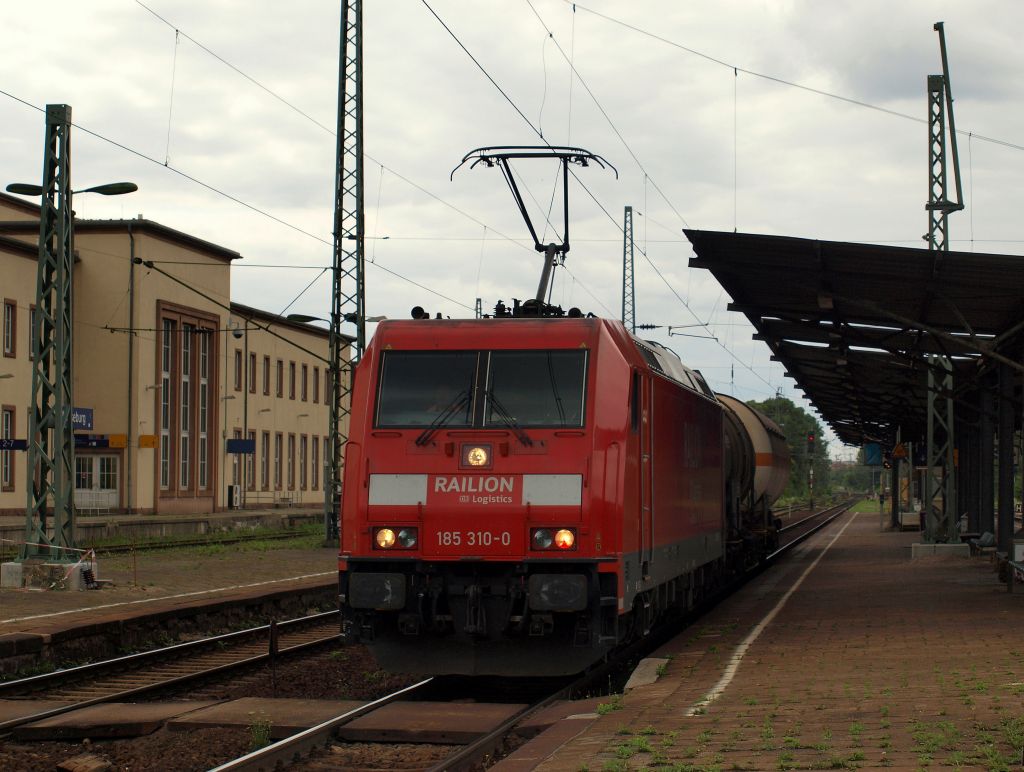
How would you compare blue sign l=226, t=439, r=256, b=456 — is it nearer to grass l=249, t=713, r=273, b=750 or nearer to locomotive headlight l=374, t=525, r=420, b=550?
locomotive headlight l=374, t=525, r=420, b=550

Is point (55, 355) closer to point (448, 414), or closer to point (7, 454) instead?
point (448, 414)

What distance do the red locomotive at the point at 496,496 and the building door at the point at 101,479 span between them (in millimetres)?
45928

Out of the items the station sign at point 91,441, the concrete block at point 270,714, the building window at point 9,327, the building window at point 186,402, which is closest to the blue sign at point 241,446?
the building window at point 186,402

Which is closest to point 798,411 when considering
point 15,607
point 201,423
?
point 201,423

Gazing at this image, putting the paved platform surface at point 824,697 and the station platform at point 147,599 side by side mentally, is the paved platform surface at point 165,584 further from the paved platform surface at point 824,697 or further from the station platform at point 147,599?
the paved platform surface at point 824,697

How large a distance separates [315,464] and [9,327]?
1198 inches

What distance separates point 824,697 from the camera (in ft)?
32.8

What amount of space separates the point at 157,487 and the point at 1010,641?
48.2 metres

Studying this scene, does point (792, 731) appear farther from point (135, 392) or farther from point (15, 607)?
point (135, 392)

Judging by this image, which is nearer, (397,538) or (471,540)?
(471,540)

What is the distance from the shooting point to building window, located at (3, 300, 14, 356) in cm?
4997

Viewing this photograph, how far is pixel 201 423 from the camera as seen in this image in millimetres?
62062

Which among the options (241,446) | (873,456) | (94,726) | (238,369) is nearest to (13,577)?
(94,726)

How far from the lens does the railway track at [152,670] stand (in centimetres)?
1216
